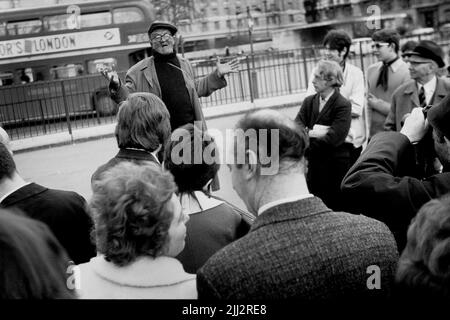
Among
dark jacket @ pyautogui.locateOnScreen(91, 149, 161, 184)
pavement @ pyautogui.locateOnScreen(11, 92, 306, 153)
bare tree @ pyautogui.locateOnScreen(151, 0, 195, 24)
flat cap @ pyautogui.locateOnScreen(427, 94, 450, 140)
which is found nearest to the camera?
flat cap @ pyautogui.locateOnScreen(427, 94, 450, 140)

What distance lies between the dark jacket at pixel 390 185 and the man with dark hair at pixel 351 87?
7.99 ft

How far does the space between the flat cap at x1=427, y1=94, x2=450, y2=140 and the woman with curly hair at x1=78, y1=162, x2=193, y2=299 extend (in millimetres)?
964

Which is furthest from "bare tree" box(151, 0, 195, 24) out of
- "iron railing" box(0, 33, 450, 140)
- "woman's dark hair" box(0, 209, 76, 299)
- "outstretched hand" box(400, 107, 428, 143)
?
"woman's dark hair" box(0, 209, 76, 299)

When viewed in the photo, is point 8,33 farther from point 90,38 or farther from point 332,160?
point 332,160

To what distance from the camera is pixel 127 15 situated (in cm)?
1878

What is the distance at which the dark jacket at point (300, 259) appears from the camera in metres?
1.65

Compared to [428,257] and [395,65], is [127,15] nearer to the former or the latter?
[395,65]

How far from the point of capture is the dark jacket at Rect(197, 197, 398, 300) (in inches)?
64.8

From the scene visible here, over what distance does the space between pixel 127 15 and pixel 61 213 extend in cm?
1703

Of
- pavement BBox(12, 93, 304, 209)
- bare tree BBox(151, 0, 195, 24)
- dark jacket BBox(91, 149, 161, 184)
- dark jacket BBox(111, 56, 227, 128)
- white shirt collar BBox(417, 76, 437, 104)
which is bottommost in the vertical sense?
pavement BBox(12, 93, 304, 209)

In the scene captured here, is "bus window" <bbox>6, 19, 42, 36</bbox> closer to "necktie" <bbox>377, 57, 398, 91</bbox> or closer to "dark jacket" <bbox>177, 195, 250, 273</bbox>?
"necktie" <bbox>377, 57, 398, 91</bbox>

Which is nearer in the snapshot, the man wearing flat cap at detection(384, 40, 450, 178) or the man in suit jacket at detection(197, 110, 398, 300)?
the man in suit jacket at detection(197, 110, 398, 300)

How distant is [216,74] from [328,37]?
1.26 m
